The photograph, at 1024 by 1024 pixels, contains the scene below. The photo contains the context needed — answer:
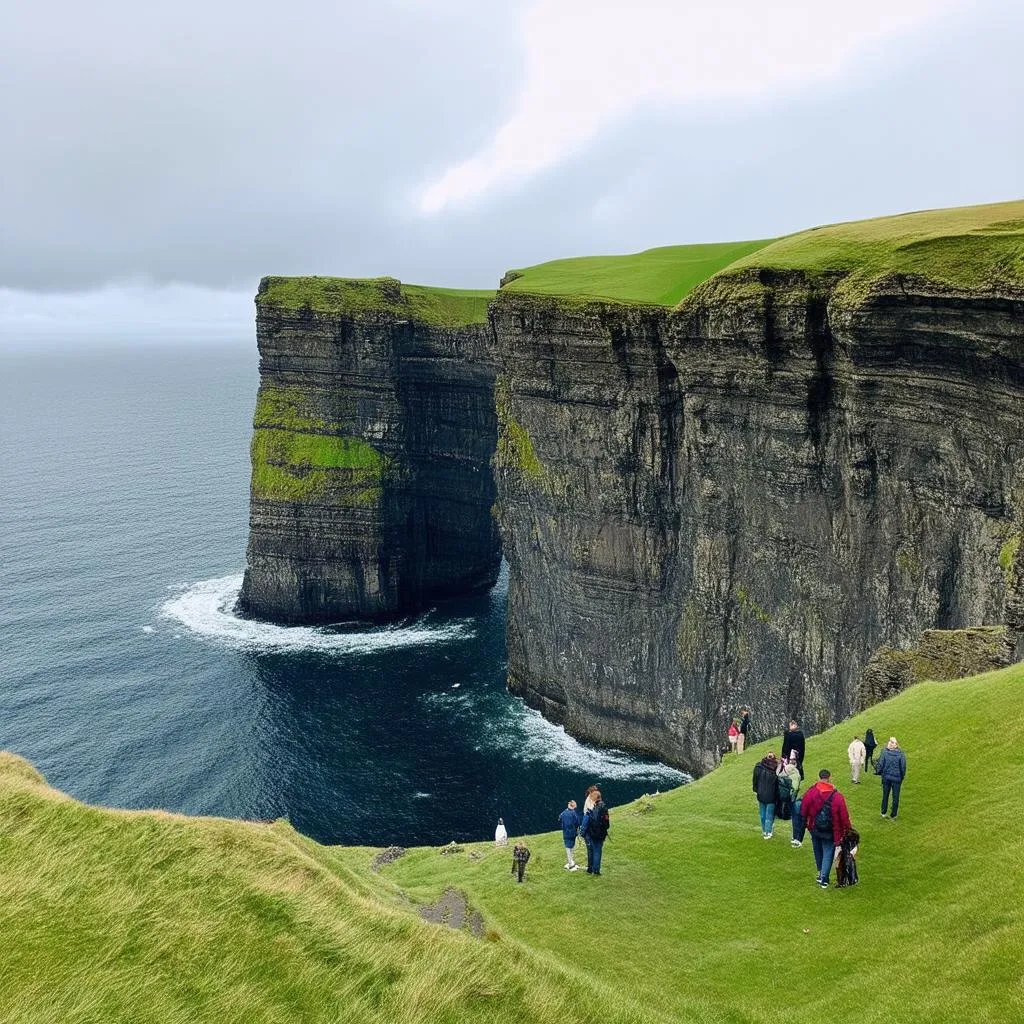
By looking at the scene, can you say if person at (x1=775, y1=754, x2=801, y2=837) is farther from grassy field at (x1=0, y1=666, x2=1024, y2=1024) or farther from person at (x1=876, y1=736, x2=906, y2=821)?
person at (x1=876, y1=736, x2=906, y2=821)

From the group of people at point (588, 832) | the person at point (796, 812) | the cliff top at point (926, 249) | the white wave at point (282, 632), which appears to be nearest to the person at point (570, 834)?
the group of people at point (588, 832)

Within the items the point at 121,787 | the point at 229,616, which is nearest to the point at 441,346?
the point at 229,616

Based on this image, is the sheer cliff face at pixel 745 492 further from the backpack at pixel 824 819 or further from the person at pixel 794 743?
the backpack at pixel 824 819

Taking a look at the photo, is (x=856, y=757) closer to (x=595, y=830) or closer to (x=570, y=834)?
(x=595, y=830)

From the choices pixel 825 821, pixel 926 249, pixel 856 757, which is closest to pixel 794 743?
pixel 856 757

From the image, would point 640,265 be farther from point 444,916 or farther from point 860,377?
point 444,916
